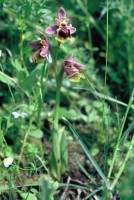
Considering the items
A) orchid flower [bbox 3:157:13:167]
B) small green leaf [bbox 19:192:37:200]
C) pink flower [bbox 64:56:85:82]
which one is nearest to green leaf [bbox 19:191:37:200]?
small green leaf [bbox 19:192:37:200]

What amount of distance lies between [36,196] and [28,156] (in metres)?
0.21

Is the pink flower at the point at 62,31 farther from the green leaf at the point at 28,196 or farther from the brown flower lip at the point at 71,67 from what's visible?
the green leaf at the point at 28,196

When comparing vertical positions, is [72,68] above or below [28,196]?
above

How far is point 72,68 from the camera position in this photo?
1618 mm

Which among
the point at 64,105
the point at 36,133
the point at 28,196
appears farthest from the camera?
A: the point at 64,105

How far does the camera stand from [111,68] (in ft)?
8.00

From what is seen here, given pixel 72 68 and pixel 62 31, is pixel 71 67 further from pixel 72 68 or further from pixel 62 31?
pixel 62 31

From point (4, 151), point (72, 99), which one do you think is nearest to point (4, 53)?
point (72, 99)

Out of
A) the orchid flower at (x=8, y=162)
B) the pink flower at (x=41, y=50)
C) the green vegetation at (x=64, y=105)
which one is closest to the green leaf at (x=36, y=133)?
the green vegetation at (x=64, y=105)

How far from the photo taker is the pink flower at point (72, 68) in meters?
1.62

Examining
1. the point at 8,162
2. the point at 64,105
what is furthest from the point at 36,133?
the point at 64,105

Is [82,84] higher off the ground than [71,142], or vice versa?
[82,84]

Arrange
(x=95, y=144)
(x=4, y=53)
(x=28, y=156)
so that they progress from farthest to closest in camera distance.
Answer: (x=4, y=53), (x=95, y=144), (x=28, y=156)

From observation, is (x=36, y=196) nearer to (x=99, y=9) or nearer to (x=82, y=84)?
(x=82, y=84)
